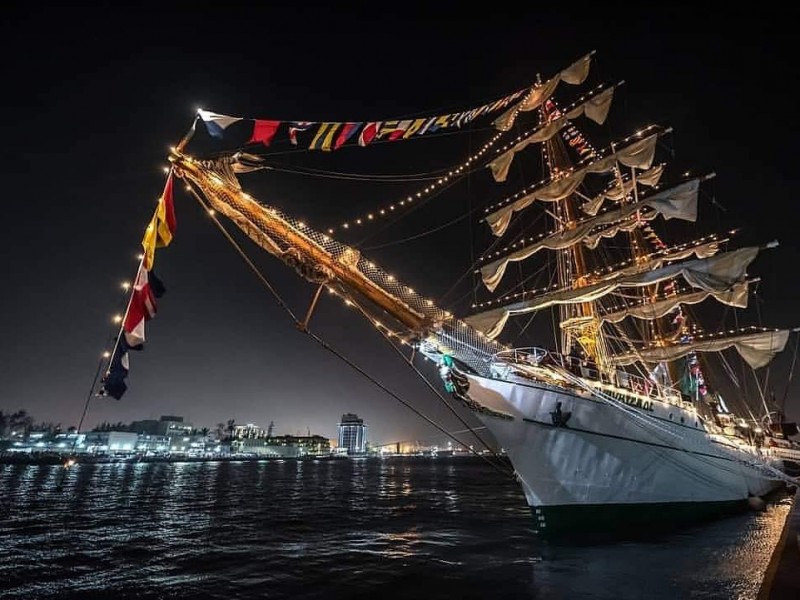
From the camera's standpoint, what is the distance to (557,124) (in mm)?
23500

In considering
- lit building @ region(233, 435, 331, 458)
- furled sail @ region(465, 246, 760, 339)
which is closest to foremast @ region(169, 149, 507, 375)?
furled sail @ region(465, 246, 760, 339)

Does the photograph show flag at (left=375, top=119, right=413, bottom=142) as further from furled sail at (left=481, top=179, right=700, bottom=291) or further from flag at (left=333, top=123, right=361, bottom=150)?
furled sail at (left=481, top=179, right=700, bottom=291)

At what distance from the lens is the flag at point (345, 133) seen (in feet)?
38.4

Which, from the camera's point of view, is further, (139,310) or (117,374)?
(139,310)

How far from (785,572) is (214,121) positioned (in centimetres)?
1325

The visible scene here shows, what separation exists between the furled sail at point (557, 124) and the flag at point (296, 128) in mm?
16039

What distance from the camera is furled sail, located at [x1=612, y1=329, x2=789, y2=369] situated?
23281 millimetres

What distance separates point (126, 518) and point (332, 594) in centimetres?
2003

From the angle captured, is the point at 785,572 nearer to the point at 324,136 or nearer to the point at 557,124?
the point at 324,136

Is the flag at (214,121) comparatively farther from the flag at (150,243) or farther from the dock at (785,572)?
the dock at (785,572)

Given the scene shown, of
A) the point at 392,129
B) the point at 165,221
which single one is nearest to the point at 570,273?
the point at 392,129

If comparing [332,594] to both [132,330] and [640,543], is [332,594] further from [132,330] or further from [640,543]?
[640,543]

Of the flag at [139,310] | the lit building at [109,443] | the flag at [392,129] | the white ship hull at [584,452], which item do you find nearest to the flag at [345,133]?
the flag at [392,129]

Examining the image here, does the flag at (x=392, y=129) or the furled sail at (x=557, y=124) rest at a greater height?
the furled sail at (x=557, y=124)
